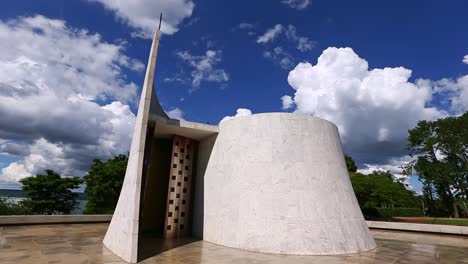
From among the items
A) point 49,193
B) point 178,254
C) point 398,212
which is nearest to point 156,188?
point 178,254

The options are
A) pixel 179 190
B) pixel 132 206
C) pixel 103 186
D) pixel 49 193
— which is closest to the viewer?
pixel 132 206

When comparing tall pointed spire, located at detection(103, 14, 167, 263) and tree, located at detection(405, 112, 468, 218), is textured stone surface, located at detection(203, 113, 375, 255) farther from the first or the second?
tree, located at detection(405, 112, 468, 218)

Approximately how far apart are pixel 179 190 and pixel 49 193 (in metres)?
16.7

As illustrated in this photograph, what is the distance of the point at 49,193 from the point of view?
21.1 m

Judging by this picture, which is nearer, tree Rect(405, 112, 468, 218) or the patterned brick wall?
the patterned brick wall

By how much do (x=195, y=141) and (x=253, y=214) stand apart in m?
4.25

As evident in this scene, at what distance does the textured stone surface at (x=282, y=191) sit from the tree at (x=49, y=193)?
1709 centimetres

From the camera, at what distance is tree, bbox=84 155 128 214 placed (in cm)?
2269

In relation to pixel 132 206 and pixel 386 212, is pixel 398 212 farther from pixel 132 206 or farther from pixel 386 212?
pixel 132 206

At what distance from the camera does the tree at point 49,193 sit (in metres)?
20.3

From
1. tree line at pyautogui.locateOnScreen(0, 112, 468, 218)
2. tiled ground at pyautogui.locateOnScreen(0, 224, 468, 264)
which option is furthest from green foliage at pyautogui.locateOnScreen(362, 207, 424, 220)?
tiled ground at pyautogui.locateOnScreen(0, 224, 468, 264)

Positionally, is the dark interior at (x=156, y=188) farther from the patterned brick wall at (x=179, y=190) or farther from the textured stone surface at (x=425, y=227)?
the textured stone surface at (x=425, y=227)

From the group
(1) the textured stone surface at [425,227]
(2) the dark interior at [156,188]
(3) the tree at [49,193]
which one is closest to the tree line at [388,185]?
(3) the tree at [49,193]

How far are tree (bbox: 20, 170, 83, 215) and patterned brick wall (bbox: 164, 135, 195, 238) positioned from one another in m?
15.9
